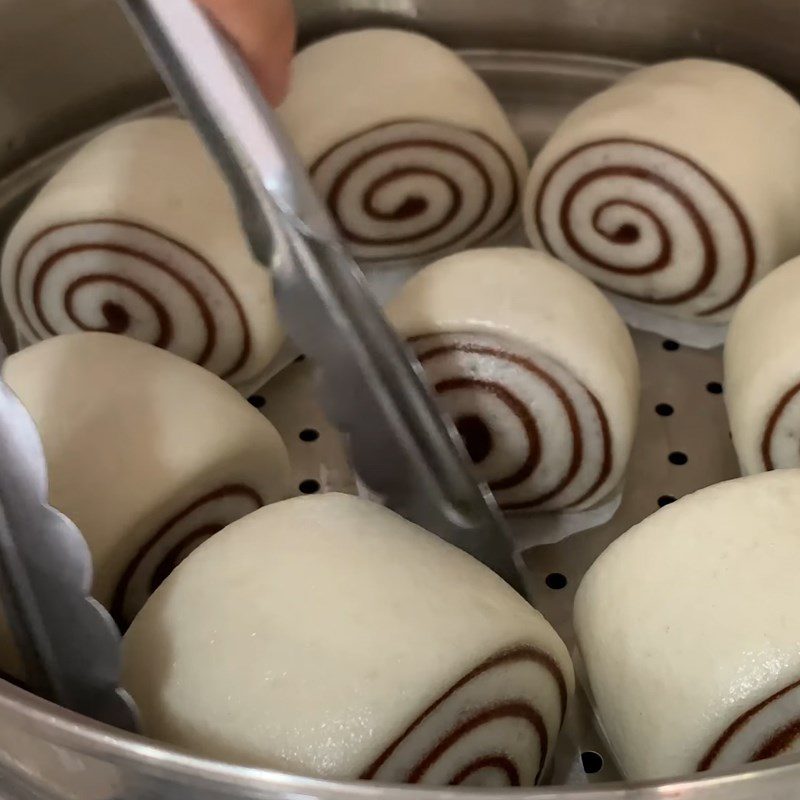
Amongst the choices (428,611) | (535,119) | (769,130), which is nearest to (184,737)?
(428,611)

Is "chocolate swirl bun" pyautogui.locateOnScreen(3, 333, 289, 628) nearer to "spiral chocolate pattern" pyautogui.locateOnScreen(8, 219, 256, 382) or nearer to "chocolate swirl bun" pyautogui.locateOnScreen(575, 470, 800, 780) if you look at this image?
"spiral chocolate pattern" pyautogui.locateOnScreen(8, 219, 256, 382)

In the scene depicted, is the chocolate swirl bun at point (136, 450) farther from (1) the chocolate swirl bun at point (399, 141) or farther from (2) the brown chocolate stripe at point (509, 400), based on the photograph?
(1) the chocolate swirl bun at point (399, 141)

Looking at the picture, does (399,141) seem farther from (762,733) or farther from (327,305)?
(762,733)

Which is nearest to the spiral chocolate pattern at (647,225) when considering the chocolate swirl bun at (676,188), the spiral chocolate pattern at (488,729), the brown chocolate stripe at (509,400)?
the chocolate swirl bun at (676,188)

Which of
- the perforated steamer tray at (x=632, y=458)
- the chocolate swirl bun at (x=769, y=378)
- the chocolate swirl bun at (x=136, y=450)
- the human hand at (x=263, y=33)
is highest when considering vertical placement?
the human hand at (x=263, y=33)

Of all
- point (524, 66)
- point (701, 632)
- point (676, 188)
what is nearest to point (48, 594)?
point (701, 632)

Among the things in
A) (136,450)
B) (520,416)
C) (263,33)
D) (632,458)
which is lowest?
(632,458)

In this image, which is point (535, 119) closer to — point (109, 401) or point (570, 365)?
point (570, 365)
